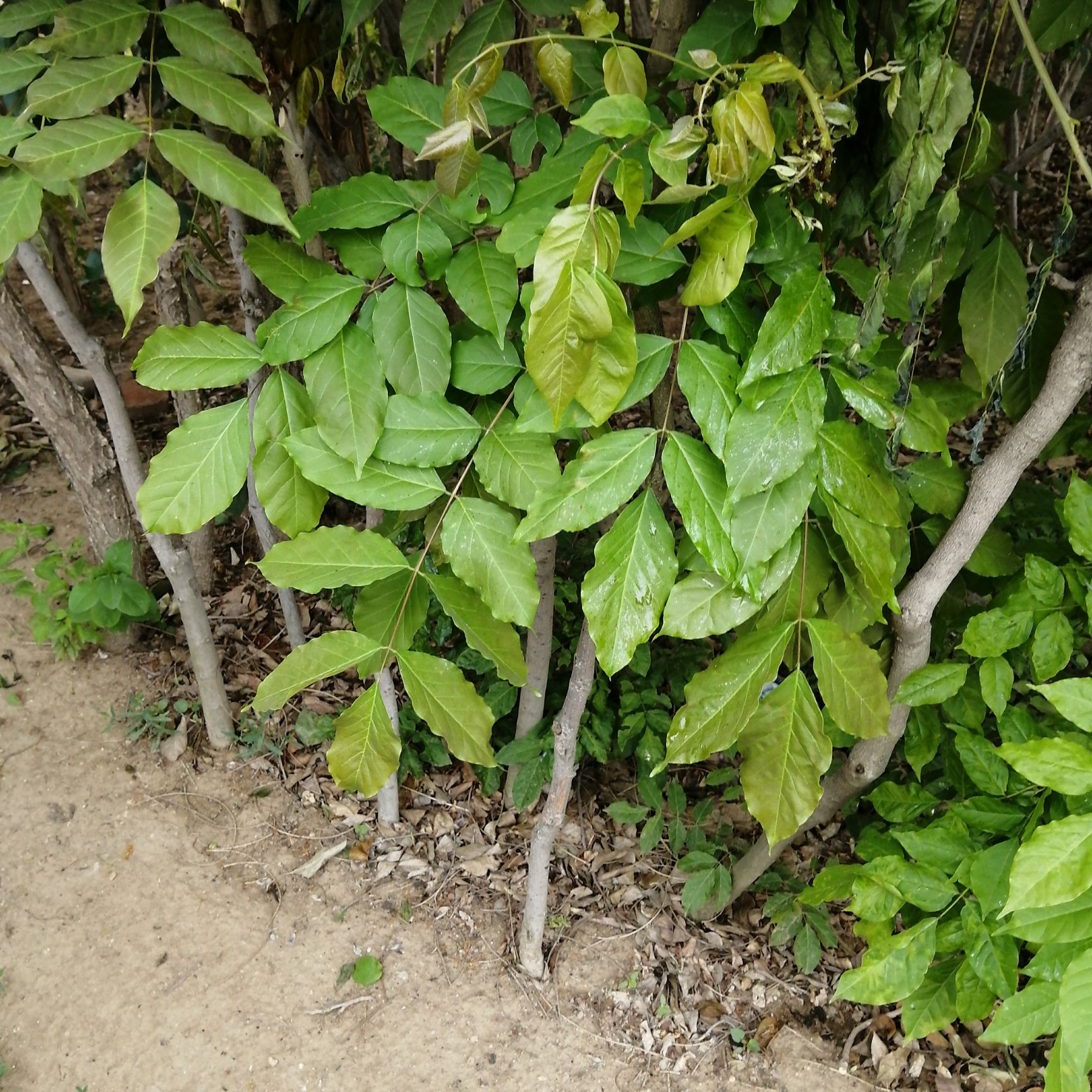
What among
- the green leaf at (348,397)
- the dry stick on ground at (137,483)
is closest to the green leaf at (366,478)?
the green leaf at (348,397)

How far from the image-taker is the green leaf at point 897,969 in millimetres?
1774

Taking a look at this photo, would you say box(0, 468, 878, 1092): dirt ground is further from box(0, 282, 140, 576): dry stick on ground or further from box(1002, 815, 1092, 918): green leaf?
box(1002, 815, 1092, 918): green leaf

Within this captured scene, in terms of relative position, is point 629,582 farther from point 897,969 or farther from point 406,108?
point 897,969

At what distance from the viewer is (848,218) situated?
1.37m

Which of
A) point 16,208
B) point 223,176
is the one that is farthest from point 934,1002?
point 16,208

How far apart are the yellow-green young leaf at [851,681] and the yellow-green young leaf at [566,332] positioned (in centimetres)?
60

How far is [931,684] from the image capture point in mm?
1722

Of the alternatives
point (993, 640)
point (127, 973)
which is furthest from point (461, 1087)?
point (993, 640)

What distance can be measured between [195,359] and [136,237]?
30 centimetres

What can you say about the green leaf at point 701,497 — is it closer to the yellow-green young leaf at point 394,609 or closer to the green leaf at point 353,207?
the yellow-green young leaf at point 394,609

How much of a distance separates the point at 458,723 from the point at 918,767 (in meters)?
1.00

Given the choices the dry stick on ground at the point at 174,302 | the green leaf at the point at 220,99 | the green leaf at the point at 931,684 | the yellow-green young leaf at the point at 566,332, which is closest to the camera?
the yellow-green young leaf at the point at 566,332

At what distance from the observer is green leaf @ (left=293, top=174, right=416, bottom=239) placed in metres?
1.40

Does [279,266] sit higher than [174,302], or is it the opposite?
[279,266]
